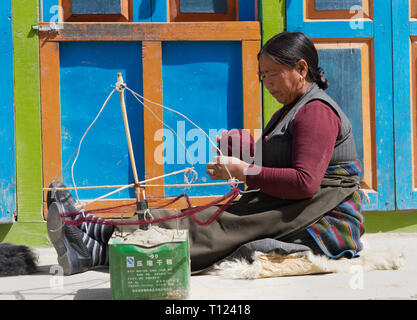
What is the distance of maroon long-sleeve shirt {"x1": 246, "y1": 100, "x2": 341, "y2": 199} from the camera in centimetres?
242

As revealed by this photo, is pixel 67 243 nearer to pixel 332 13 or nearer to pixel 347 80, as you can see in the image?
pixel 347 80

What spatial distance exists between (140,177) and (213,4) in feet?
4.36

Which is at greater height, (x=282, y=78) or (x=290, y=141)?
(x=282, y=78)

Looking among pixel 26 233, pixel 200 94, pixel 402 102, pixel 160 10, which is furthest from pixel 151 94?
pixel 402 102

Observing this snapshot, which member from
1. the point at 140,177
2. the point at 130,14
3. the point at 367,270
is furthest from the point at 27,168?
the point at 367,270

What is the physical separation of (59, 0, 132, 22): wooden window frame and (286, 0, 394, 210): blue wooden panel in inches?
44.2

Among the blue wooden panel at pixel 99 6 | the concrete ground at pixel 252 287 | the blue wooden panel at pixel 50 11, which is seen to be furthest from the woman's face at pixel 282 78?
the blue wooden panel at pixel 50 11

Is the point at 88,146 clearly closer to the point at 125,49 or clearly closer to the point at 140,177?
the point at 140,177

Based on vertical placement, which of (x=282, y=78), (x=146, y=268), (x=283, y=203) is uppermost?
(x=282, y=78)

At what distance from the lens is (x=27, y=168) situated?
11.8ft

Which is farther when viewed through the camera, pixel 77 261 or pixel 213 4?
pixel 213 4

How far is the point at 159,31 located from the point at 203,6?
0.40 metres

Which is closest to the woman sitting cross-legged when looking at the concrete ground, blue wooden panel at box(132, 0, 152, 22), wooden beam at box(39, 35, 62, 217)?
the concrete ground

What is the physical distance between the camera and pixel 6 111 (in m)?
3.59
